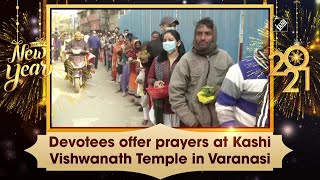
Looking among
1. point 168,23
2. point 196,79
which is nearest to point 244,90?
point 196,79

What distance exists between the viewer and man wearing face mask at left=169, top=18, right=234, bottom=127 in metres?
3.96

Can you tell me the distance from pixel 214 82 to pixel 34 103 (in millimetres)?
1324

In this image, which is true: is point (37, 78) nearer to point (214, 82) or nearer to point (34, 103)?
A: point (34, 103)

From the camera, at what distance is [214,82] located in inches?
156

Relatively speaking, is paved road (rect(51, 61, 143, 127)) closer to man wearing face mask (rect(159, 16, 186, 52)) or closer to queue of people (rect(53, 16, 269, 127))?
queue of people (rect(53, 16, 269, 127))

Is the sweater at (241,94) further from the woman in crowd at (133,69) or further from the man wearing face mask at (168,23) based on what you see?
the woman in crowd at (133,69)

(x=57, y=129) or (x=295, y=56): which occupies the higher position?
(x=295, y=56)

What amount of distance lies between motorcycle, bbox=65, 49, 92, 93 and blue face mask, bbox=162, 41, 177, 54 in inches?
22.9

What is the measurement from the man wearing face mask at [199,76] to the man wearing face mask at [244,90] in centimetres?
6

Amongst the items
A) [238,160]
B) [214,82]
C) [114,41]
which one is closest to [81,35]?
[114,41]

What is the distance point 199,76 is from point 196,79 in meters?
0.03
